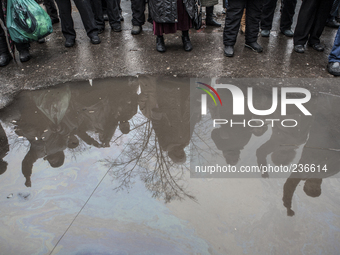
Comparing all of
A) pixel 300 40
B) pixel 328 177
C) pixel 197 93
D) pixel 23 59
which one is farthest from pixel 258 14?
pixel 23 59

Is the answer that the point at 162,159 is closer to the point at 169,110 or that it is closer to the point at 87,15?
the point at 169,110

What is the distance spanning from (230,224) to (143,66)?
2740mm

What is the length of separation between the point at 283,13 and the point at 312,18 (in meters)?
0.79

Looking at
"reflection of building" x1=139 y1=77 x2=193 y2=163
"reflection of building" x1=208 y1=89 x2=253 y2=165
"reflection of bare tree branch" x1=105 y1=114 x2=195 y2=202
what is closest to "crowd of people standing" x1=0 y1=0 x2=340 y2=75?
"reflection of building" x1=139 y1=77 x2=193 y2=163

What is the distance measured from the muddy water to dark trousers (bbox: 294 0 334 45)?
133 centimetres

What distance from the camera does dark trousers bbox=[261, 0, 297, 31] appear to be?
4545mm

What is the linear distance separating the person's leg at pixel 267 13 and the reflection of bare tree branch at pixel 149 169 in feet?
10.6

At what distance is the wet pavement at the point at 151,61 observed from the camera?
3.75m

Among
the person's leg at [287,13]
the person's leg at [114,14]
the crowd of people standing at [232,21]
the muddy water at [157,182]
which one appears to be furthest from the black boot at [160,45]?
the person's leg at [287,13]

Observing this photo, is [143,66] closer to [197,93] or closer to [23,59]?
[197,93]

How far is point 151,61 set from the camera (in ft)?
13.5

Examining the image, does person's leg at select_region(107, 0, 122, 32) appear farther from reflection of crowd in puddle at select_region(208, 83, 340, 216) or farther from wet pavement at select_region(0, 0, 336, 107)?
reflection of crowd in puddle at select_region(208, 83, 340, 216)

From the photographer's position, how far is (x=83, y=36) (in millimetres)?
5027

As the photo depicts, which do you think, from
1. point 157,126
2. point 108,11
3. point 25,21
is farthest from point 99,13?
point 157,126
